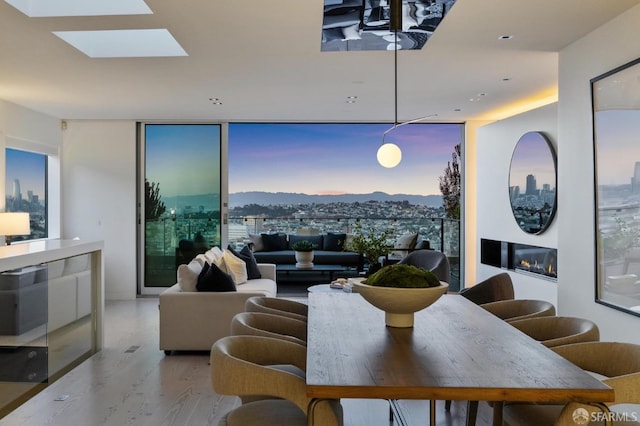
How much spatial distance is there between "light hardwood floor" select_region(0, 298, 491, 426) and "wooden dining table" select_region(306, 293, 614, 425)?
3.73ft

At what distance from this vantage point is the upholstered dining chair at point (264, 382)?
1.81m

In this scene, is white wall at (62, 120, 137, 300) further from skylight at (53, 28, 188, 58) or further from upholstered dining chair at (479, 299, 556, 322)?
upholstered dining chair at (479, 299, 556, 322)

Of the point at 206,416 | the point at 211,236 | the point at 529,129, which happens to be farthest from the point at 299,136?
the point at 206,416

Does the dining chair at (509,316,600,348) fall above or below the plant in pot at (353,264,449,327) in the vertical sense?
below

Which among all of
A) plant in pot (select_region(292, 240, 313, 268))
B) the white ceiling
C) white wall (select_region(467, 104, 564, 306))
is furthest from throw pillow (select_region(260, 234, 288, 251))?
white wall (select_region(467, 104, 564, 306))

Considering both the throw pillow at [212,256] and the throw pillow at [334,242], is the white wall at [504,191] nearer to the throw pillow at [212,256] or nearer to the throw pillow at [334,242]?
the throw pillow at [334,242]

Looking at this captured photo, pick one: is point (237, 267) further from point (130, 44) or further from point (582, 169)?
point (582, 169)

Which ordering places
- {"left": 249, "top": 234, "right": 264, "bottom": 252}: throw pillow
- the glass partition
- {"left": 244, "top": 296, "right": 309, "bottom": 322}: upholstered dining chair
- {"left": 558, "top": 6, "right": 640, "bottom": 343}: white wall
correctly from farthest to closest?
{"left": 249, "top": 234, "right": 264, "bottom": 252}: throw pillow < {"left": 558, "top": 6, "right": 640, "bottom": 343}: white wall < the glass partition < {"left": 244, "top": 296, "right": 309, "bottom": 322}: upholstered dining chair

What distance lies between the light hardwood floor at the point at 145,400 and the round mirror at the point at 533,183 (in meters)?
2.79

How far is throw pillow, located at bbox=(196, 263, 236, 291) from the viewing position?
15.5ft

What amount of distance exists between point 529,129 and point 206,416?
4758 mm

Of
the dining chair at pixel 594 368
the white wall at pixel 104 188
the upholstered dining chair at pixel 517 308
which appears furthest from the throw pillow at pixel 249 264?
the dining chair at pixel 594 368

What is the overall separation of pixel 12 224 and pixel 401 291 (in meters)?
5.22

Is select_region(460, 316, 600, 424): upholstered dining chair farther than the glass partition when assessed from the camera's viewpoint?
No
